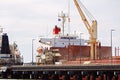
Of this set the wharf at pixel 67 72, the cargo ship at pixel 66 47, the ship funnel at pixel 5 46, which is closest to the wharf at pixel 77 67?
the wharf at pixel 67 72

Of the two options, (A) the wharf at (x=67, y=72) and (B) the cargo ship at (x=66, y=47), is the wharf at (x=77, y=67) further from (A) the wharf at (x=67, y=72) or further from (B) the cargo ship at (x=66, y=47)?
(B) the cargo ship at (x=66, y=47)

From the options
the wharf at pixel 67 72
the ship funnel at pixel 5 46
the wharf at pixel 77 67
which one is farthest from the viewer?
the ship funnel at pixel 5 46

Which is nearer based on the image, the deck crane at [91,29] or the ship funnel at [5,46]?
the deck crane at [91,29]

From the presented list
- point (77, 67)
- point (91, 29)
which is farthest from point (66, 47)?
point (77, 67)

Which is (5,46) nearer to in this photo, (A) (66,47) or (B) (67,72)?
(A) (66,47)

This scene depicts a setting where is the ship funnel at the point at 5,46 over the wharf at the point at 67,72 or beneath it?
over

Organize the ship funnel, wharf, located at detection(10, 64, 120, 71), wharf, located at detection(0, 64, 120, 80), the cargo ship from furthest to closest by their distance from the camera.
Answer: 1. the ship funnel
2. the cargo ship
3. wharf, located at detection(0, 64, 120, 80)
4. wharf, located at detection(10, 64, 120, 71)

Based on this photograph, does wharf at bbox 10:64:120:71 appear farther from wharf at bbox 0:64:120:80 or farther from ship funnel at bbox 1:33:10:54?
ship funnel at bbox 1:33:10:54

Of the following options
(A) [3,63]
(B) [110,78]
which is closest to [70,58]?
(A) [3,63]

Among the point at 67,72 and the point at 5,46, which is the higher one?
the point at 5,46

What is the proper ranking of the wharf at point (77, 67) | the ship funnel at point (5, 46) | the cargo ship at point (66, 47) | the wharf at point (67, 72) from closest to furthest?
the wharf at point (77, 67), the wharf at point (67, 72), the cargo ship at point (66, 47), the ship funnel at point (5, 46)

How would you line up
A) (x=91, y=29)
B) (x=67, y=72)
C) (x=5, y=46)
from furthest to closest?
(x=5, y=46) → (x=91, y=29) → (x=67, y=72)

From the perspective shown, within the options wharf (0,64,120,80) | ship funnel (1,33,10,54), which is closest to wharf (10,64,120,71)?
wharf (0,64,120,80)

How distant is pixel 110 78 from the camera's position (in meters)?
69.1
